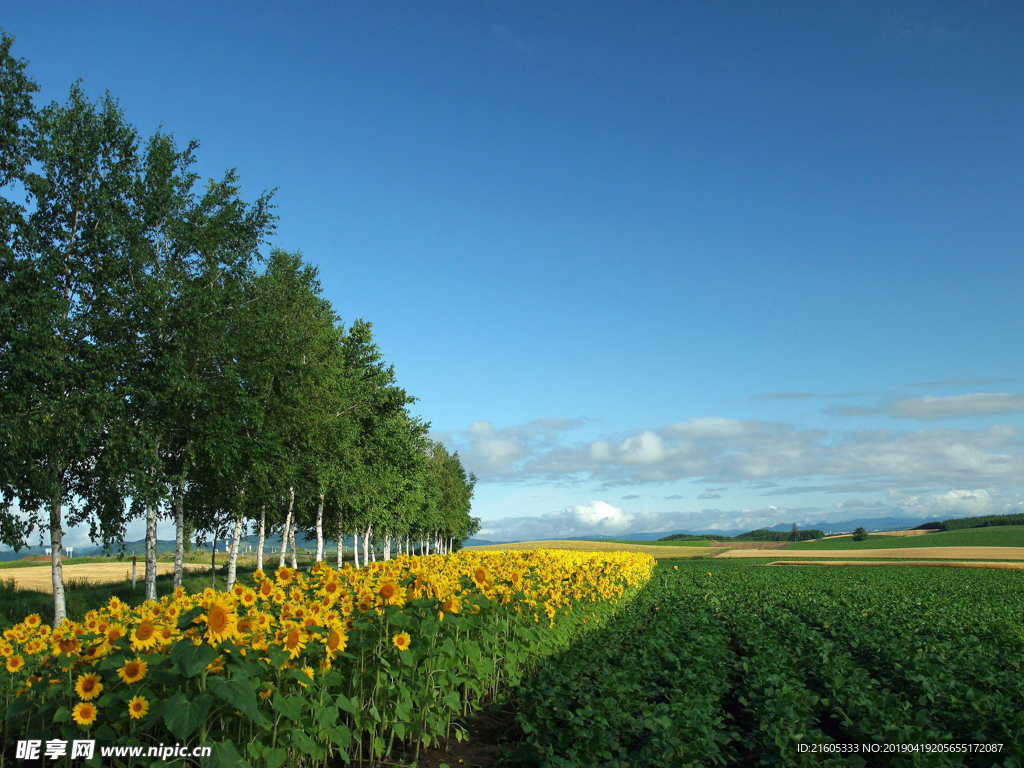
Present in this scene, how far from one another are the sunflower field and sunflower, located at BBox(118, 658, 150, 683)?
0.01 meters

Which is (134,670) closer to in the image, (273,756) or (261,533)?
(273,756)

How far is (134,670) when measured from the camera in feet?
16.8

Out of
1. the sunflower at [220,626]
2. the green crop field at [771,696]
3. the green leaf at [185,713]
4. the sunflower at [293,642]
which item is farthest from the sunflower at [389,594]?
the green leaf at [185,713]

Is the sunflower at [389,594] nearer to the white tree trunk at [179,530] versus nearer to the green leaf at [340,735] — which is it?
the green leaf at [340,735]

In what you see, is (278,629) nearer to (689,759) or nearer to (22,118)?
(689,759)

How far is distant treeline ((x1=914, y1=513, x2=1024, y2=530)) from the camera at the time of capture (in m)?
145

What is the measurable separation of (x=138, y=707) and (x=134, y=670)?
28cm

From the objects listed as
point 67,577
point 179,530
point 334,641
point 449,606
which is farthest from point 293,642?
point 67,577

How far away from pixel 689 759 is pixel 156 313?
2279cm

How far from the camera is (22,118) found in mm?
23219

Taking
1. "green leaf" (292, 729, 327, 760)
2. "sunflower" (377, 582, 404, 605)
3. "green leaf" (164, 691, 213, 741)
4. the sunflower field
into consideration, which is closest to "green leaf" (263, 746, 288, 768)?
the sunflower field

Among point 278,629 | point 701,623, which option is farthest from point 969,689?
point 278,629

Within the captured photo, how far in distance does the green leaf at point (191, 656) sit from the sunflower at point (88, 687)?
95 centimetres

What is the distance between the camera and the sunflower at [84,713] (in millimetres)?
5148
